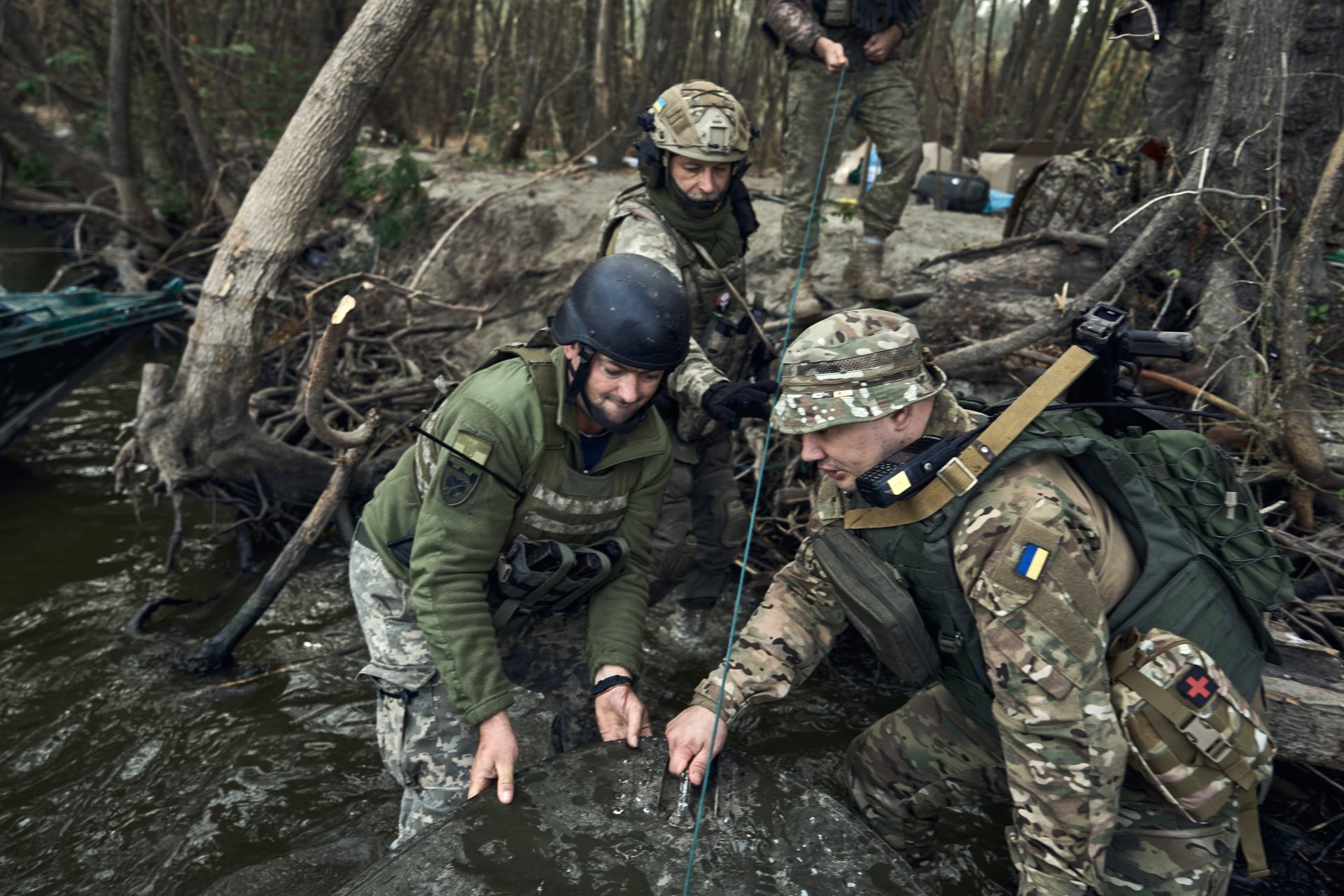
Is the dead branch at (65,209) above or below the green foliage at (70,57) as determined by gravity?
below

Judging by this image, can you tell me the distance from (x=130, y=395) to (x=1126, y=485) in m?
8.13

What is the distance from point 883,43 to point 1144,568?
3876mm

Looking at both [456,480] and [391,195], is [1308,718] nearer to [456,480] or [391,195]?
[456,480]

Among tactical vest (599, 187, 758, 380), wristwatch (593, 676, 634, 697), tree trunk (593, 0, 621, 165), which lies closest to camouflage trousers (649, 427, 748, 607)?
tactical vest (599, 187, 758, 380)

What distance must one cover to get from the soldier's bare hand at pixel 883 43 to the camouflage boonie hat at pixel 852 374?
11.5 feet

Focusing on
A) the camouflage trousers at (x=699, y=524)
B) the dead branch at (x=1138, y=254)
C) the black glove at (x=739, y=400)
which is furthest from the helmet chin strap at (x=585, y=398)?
the dead branch at (x=1138, y=254)

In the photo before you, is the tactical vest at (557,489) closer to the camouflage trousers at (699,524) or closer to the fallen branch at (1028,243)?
the camouflage trousers at (699,524)

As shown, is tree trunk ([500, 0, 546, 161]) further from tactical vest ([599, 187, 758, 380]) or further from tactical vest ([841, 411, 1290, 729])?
tactical vest ([841, 411, 1290, 729])

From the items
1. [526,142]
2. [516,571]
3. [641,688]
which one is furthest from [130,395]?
[516,571]

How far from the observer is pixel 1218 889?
229 centimetres

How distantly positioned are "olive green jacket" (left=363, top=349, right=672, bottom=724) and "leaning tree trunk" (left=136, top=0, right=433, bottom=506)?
256 centimetres

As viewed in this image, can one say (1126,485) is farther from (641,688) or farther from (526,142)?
(526,142)

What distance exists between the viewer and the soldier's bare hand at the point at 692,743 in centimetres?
239

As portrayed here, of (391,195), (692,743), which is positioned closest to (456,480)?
(692,743)
